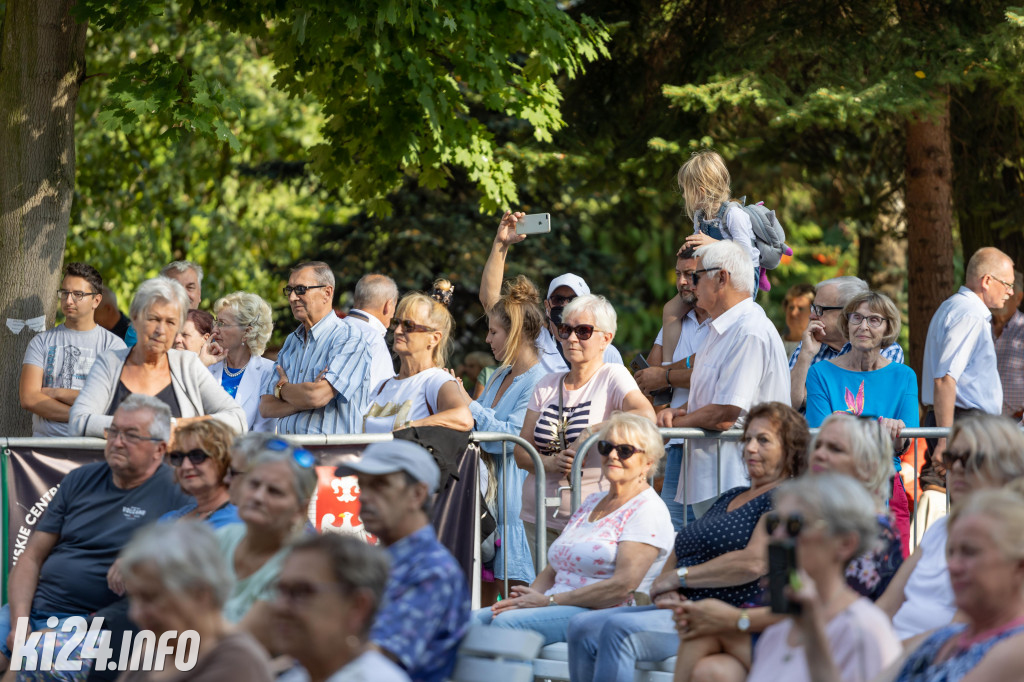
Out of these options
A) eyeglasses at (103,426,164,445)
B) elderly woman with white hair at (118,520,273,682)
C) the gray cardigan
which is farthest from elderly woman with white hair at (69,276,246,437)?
elderly woman with white hair at (118,520,273,682)

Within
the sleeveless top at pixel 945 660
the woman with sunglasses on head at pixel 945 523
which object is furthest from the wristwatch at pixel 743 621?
the sleeveless top at pixel 945 660

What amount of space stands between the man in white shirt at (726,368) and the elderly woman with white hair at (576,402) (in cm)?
38

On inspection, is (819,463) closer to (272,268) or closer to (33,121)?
(33,121)

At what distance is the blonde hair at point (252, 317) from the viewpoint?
8.29 metres

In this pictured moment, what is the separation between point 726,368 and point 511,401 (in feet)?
5.04

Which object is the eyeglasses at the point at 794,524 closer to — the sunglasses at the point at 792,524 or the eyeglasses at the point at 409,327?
the sunglasses at the point at 792,524

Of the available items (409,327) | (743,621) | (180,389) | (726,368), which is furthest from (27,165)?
(743,621)

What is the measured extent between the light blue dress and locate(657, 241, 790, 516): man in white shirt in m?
0.95

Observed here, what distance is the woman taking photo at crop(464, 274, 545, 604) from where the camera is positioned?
6738 mm

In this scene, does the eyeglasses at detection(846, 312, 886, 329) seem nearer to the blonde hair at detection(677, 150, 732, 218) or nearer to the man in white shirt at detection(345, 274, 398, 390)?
the blonde hair at detection(677, 150, 732, 218)

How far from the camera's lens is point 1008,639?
3441 millimetres

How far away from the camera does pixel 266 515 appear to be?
177 inches

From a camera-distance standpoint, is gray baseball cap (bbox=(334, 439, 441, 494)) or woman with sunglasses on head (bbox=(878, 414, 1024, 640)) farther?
woman with sunglasses on head (bbox=(878, 414, 1024, 640))

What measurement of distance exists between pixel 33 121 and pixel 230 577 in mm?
5677
